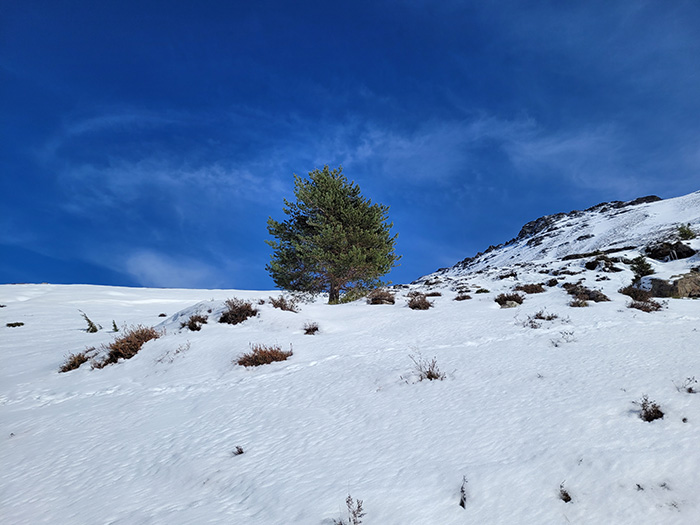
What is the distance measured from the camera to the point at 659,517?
4.68 ft

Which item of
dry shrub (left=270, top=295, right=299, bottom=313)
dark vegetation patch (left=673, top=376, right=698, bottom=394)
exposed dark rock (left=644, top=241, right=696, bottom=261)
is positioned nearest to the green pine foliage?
dry shrub (left=270, top=295, right=299, bottom=313)

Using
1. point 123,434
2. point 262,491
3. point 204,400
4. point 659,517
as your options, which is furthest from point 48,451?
point 659,517

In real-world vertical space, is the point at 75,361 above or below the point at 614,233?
below

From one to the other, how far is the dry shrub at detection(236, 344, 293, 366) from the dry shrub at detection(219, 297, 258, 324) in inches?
93.7

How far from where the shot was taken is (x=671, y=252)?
20125 mm

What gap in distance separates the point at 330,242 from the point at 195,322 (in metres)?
8.50

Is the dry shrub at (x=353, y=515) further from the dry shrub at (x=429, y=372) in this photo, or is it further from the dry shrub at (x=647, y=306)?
the dry shrub at (x=647, y=306)

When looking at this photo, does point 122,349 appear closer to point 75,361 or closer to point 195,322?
point 75,361

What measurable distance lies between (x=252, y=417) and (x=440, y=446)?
1.85 m

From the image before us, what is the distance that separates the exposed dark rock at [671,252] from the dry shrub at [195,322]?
27.0m

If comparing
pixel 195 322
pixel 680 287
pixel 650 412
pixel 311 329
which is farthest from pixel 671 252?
pixel 195 322

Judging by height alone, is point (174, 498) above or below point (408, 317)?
below

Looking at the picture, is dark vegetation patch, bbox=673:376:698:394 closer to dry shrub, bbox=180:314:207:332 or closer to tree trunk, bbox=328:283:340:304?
dry shrub, bbox=180:314:207:332

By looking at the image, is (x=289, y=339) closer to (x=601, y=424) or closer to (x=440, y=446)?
(x=440, y=446)
